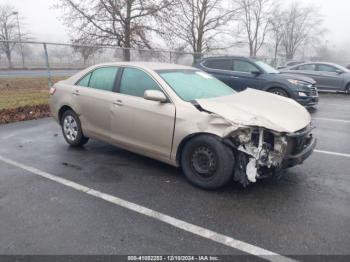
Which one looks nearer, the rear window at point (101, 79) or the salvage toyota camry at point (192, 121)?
the salvage toyota camry at point (192, 121)

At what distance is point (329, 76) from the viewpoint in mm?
15078

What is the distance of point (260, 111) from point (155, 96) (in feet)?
4.51

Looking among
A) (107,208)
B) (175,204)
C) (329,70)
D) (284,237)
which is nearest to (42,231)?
(107,208)

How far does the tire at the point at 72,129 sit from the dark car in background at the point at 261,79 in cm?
618

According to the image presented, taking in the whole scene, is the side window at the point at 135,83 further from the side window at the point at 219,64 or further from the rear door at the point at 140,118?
the side window at the point at 219,64

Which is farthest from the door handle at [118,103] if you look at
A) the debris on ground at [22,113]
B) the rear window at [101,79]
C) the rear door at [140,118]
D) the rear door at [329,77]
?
the rear door at [329,77]

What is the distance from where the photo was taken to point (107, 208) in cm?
352

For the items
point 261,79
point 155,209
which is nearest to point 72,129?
point 155,209

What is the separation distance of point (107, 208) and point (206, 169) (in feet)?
4.21

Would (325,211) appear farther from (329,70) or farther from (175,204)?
(329,70)

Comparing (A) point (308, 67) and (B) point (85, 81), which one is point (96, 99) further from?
(A) point (308, 67)

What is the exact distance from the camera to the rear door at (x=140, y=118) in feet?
13.9

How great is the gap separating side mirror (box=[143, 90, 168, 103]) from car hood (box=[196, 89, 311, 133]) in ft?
1.56

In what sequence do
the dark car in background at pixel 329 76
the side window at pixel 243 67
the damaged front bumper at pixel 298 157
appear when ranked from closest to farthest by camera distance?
the damaged front bumper at pixel 298 157 → the side window at pixel 243 67 → the dark car in background at pixel 329 76
